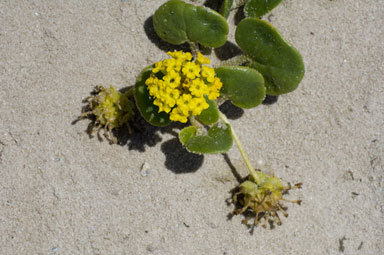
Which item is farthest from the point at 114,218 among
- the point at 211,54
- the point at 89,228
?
the point at 211,54

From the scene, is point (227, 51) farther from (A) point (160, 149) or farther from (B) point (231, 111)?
(A) point (160, 149)

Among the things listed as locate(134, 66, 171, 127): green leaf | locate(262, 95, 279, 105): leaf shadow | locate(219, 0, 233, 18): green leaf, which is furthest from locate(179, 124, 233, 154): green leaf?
locate(219, 0, 233, 18): green leaf

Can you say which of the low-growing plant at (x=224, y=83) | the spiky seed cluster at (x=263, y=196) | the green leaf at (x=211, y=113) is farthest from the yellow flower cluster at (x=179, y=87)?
the spiky seed cluster at (x=263, y=196)

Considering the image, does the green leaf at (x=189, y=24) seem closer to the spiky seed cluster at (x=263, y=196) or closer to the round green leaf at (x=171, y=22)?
the round green leaf at (x=171, y=22)

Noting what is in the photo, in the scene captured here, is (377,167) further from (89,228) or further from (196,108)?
(89,228)

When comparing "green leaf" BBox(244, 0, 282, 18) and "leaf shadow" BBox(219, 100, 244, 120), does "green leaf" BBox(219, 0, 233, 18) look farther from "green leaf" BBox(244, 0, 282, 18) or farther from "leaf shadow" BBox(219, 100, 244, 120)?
"leaf shadow" BBox(219, 100, 244, 120)

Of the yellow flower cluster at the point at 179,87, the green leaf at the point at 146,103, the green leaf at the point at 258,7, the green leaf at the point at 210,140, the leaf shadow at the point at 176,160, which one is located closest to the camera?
Answer: the yellow flower cluster at the point at 179,87

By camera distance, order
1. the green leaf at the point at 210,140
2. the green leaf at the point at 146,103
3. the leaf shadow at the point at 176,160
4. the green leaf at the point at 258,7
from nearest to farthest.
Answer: the green leaf at the point at 210,140
the green leaf at the point at 146,103
the green leaf at the point at 258,7
the leaf shadow at the point at 176,160
